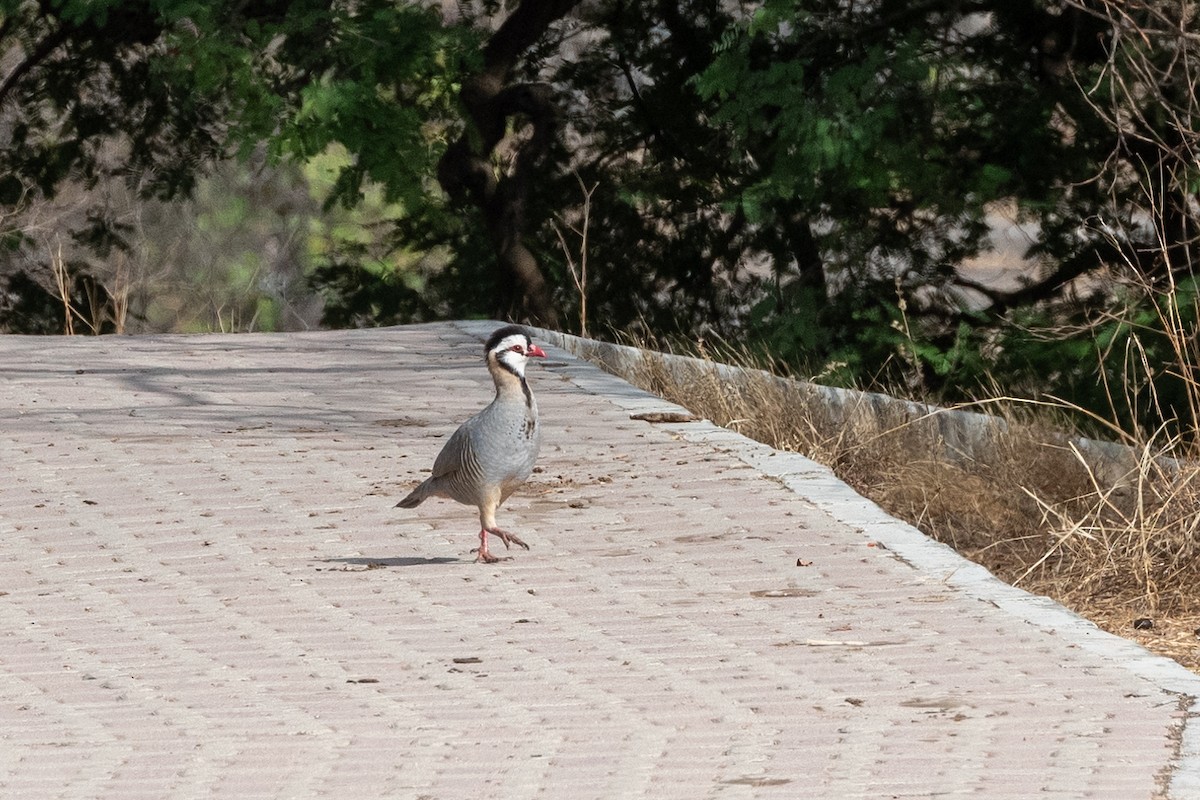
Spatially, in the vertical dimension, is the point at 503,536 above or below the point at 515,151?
below

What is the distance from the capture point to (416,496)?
25.1 feet

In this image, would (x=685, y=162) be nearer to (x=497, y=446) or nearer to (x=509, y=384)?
(x=509, y=384)

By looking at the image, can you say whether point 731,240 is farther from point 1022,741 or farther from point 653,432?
point 1022,741

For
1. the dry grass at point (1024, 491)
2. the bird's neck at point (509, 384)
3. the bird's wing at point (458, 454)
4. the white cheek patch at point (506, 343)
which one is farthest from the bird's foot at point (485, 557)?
the dry grass at point (1024, 491)

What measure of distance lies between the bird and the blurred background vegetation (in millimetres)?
5184

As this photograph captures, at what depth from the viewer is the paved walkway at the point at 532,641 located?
16.1ft

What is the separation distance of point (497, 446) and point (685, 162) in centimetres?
1164

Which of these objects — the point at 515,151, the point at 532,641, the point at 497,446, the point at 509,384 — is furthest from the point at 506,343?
the point at 515,151

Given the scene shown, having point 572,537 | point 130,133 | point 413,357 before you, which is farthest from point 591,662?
point 130,133

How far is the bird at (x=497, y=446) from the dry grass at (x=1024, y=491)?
67.1 inches

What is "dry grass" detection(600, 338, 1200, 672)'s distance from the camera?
7.48 metres

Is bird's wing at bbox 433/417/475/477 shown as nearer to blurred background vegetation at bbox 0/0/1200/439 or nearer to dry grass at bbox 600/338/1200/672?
dry grass at bbox 600/338/1200/672

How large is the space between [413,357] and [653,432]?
3404 millimetres

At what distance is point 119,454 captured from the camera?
31.6 feet
